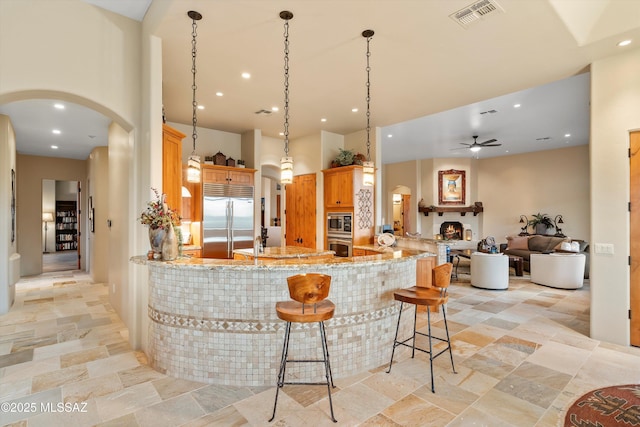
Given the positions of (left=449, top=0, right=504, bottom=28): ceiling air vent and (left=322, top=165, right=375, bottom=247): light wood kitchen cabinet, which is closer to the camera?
(left=449, top=0, right=504, bottom=28): ceiling air vent

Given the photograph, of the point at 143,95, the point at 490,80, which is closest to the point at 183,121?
the point at 143,95

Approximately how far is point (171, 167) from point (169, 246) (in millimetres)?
1431

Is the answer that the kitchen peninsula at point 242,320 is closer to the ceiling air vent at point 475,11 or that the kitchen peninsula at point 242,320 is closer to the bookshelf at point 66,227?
the ceiling air vent at point 475,11

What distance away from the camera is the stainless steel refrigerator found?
21.0ft

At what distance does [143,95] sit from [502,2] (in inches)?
146

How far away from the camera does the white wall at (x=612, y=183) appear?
371 cm

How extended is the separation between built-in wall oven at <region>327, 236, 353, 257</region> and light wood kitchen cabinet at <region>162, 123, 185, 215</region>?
347 cm

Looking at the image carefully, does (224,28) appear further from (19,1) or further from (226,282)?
(226,282)

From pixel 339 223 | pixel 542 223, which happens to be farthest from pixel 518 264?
pixel 339 223

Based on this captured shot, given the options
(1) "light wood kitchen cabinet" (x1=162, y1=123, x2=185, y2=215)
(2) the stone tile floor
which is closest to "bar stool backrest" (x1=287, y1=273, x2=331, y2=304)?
(2) the stone tile floor

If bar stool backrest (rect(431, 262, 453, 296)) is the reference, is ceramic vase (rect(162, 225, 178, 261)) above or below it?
above

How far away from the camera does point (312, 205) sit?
7.41 m

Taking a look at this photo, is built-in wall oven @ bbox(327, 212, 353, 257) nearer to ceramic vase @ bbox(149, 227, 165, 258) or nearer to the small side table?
ceramic vase @ bbox(149, 227, 165, 258)

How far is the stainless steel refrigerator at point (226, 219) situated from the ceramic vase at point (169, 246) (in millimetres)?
3299
